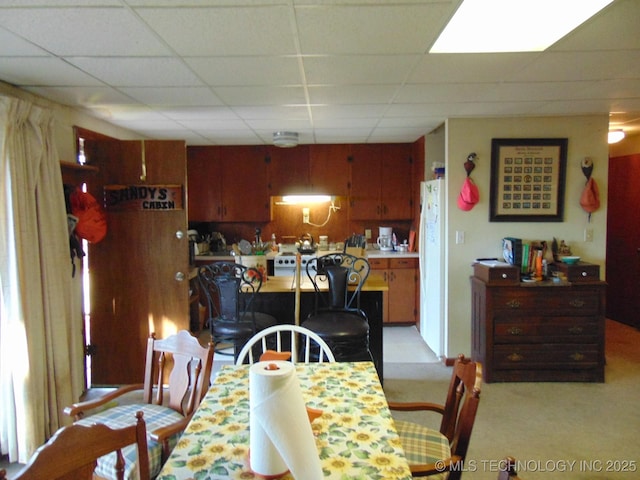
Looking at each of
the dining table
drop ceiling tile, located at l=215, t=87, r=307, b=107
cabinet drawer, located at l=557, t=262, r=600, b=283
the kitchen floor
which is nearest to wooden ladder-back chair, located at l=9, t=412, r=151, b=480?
the dining table

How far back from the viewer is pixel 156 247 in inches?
140

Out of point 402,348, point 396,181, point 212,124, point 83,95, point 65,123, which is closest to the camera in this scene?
point 83,95

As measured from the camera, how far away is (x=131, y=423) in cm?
197

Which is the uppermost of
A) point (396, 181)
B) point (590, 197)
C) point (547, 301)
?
point (396, 181)

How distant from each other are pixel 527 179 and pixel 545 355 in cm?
152

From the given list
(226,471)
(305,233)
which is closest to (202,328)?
(305,233)

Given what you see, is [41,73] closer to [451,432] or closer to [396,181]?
[451,432]

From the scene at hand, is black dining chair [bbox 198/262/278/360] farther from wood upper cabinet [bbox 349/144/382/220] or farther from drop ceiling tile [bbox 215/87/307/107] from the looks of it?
wood upper cabinet [bbox 349/144/382/220]

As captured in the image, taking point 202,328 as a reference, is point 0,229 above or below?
above

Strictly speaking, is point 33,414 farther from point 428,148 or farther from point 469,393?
point 428,148

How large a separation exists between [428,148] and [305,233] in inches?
79.1

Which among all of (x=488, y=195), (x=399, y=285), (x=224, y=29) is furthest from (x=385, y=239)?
(x=224, y=29)

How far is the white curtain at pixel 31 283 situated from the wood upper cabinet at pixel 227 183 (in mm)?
2751

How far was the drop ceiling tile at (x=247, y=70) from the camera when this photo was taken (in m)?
2.29
